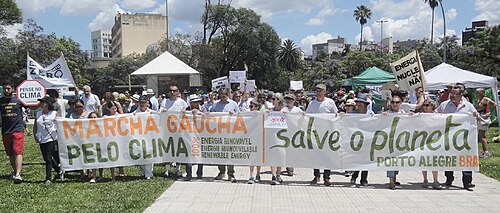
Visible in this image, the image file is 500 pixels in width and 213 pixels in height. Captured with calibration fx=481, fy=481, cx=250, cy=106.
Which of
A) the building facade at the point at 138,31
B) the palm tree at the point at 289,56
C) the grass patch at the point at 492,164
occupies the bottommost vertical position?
the grass patch at the point at 492,164

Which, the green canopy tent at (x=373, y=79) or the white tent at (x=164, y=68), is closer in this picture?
the white tent at (x=164, y=68)

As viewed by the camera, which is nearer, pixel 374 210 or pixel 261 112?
pixel 374 210

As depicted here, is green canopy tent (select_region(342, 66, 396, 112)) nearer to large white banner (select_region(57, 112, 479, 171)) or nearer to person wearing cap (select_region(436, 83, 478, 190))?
person wearing cap (select_region(436, 83, 478, 190))

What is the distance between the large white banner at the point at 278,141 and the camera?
874cm

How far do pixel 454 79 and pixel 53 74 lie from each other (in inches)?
522

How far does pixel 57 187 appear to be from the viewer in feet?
29.5

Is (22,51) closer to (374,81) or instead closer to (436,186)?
(374,81)

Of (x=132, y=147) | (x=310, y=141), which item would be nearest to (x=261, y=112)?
(x=310, y=141)

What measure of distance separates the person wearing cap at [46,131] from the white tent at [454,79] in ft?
39.7

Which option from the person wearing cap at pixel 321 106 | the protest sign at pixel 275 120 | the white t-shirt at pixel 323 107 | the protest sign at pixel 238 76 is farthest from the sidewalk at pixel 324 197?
the protest sign at pixel 238 76

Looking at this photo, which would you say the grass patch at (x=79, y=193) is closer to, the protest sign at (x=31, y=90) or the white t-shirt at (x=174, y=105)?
the white t-shirt at (x=174, y=105)

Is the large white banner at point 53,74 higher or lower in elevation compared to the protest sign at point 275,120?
higher

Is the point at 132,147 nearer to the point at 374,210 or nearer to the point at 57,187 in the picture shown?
the point at 57,187

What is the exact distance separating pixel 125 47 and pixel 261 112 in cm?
11193
